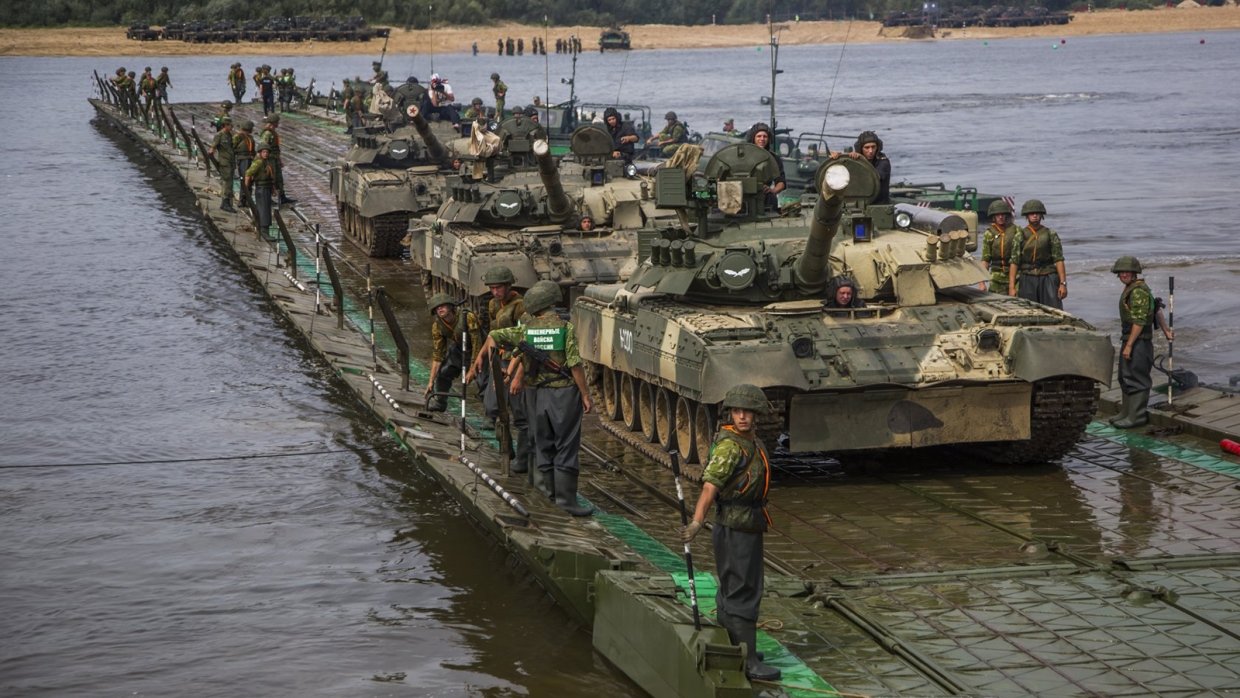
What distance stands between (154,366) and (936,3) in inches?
Answer: 4584

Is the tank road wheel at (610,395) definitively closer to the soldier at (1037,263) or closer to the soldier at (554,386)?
the soldier at (554,386)

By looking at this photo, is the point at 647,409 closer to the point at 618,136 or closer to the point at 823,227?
the point at 823,227

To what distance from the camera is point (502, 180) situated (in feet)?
88.2

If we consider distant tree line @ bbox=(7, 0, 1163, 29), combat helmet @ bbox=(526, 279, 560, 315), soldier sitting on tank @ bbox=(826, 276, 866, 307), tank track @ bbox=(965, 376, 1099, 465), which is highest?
distant tree line @ bbox=(7, 0, 1163, 29)

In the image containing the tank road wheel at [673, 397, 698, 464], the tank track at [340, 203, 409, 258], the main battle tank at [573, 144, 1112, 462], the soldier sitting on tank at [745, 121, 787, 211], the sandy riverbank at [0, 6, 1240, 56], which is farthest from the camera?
the sandy riverbank at [0, 6, 1240, 56]

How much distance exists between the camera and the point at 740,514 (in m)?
11.0

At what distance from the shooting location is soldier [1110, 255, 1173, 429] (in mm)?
17859

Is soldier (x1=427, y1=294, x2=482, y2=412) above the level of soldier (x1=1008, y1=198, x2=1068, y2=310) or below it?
below

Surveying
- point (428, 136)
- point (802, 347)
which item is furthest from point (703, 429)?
point (428, 136)

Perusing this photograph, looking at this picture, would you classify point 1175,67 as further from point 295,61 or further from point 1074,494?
point 1074,494

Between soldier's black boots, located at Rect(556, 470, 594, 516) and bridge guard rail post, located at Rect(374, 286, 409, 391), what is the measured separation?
3.47 meters

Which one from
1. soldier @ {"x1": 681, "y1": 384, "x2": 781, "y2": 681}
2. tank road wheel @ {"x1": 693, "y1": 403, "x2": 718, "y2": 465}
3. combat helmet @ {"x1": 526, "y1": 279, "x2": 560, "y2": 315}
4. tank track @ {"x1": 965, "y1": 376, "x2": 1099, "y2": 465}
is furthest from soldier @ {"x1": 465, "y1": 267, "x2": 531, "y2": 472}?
soldier @ {"x1": 681, "y1": 384, "x2": 781, "y2": 681}

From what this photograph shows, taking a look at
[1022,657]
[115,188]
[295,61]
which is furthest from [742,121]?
[1022,657]

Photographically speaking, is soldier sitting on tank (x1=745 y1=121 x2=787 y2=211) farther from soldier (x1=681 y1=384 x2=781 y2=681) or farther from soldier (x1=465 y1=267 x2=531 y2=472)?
Answer: soldier (x1=681 y1=384 x2=781 y2=681)
